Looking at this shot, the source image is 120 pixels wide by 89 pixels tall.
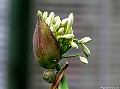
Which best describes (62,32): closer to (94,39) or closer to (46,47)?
(46,47)

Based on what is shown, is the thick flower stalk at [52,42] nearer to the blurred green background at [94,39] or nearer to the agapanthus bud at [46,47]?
the agapanthus bud at [46,47]

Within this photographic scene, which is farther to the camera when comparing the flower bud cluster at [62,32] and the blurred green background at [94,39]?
the blurred green background at [94,39]

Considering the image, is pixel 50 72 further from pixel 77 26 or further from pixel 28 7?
pixel 77 26

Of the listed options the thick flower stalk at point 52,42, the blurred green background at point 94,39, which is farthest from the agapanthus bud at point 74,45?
the blurred green background at point 94,39

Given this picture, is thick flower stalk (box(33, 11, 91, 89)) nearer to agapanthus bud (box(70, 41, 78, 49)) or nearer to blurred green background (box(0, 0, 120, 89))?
agapanthus bud (box(70, 41, 78, 49))

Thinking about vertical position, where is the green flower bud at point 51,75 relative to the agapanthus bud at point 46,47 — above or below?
below

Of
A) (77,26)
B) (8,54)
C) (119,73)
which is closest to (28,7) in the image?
(8,54)

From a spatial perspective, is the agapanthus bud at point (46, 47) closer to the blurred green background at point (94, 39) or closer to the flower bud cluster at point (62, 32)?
the flower bud cluster at point (62, 32)

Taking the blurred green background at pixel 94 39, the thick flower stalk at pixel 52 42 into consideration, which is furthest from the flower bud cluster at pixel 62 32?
the blurred green background at pixel 94 39

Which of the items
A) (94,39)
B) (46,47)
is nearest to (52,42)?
(46,47)
